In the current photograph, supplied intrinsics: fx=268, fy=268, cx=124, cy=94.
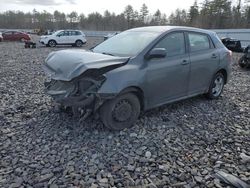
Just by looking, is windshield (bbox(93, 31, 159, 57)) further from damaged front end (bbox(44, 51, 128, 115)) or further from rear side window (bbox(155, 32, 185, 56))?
damaged front end (bbox(44, 51, 128, 115))

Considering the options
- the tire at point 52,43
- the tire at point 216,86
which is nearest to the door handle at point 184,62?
the tire at point 216,86

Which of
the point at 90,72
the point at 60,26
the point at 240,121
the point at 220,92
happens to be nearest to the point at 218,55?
the point at 220,92

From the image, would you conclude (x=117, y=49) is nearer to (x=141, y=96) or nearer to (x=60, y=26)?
(x=141, y=96)

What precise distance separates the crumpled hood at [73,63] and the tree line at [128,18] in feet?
163

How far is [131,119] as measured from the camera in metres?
4.49

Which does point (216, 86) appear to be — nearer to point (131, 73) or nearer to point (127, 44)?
point (127, 44)

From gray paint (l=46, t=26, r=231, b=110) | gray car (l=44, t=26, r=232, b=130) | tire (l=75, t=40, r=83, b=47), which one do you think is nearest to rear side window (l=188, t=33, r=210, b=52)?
gray car (l=44, t=26, r=232, b=130)

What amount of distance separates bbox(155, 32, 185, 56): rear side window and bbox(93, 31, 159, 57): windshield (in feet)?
0.66

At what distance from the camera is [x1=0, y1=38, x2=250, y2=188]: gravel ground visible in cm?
328

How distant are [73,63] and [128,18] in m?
81.0

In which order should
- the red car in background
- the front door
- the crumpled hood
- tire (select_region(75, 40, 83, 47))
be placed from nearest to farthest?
1. the crumpled hood
2. the front door
3. tire (select_region(75, 40, 83, 47))
4. the red car in background

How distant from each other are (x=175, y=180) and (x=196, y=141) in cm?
115

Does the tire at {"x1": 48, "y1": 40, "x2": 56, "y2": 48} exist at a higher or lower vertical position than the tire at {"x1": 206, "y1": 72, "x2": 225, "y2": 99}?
higher

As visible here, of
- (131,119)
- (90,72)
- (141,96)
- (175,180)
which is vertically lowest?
(175,180)
